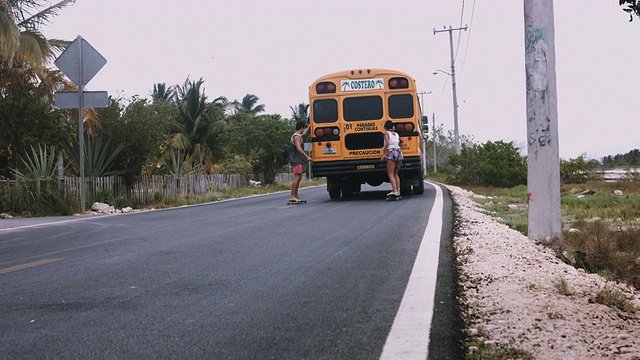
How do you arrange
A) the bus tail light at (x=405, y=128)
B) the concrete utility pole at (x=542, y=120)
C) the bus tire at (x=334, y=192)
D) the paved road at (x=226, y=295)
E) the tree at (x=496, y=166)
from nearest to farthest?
1. the paved road at (x=226, y=295)
2. the concrete utility pole at (x=542, y=120)
3. the bus tail light at (x=405, y=128)
4. the bus tire at (x=334, y=192)
5. the tree at (x=496, y=166)

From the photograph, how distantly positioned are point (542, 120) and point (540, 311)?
3174mm

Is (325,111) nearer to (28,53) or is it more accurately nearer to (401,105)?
(401,105)

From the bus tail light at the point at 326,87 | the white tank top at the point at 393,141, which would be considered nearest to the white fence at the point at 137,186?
the bus tail light at the point at 326,87

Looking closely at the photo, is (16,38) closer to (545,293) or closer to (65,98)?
(65,98)

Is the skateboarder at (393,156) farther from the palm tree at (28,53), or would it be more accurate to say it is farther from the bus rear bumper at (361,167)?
the palm tree at (28,53)

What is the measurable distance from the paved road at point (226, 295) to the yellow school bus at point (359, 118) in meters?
6.83

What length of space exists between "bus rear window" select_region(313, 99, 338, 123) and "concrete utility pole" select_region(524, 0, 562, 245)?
8.30m

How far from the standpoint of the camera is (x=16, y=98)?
17062 mm

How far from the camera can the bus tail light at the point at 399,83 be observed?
555 inches

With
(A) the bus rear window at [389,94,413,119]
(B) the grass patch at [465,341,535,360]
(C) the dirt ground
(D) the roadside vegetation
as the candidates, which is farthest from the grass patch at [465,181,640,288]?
(B) the grass patch at [465,341,535,360]

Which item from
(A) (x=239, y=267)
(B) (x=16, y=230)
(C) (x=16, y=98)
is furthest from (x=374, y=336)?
(C) (x=16, y=98)

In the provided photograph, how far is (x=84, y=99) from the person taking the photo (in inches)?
508

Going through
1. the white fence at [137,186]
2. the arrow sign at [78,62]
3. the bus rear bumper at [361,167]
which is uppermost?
the arrow sign at [78,62]

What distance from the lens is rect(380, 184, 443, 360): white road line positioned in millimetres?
2658
